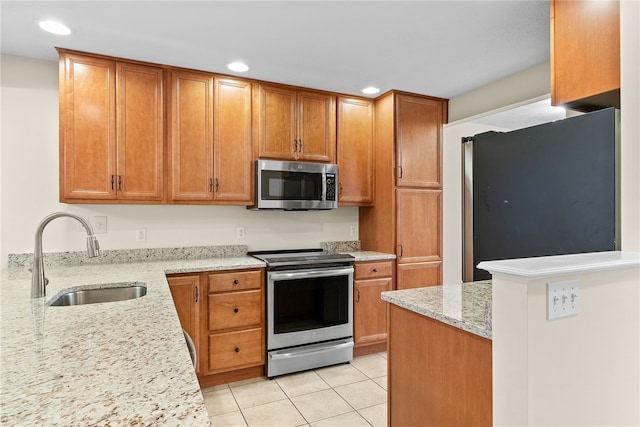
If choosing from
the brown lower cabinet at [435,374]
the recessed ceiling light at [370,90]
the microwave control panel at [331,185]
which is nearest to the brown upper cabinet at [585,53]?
the brown lower cabinet at [435,374]

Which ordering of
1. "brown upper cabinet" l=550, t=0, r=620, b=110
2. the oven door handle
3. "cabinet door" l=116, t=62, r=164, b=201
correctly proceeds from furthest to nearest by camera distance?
the oven door handle
"cabinet door" l=116, t=62, r=164, b=201
"brown upper cabinet" l=550, t=0, r=620, b=110

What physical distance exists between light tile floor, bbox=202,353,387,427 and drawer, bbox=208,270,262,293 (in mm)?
734

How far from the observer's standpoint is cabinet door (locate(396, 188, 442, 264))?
11.2 ft

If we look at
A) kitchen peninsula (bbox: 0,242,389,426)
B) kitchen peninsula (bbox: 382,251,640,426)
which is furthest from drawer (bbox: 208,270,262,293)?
kitchen peninsula (bbox: 382,251,640,426)

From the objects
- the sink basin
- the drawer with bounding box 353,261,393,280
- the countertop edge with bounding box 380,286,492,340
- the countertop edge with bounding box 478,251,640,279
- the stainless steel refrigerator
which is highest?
the stainless steel refrigerator

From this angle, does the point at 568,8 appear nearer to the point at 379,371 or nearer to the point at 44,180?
the point at 379,371

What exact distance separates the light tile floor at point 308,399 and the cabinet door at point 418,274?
0.79 metres

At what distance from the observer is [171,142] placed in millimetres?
2846

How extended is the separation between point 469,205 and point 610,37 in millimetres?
1883

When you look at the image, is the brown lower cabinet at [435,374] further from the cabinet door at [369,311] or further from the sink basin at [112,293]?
the cabinet door at [369,311]

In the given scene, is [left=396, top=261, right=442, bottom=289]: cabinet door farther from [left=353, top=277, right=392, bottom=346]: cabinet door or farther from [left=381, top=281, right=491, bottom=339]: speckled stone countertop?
[left=381, top=281, right=491, bottom=339]: speckled stone countertop

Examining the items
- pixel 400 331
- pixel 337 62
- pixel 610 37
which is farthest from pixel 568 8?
pixel 400 331

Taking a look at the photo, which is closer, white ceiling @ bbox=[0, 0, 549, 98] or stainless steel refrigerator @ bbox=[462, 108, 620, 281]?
stainless steel refrigerator @ bbox=[462, 108, 620, 281]

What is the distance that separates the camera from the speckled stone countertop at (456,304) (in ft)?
4.33
